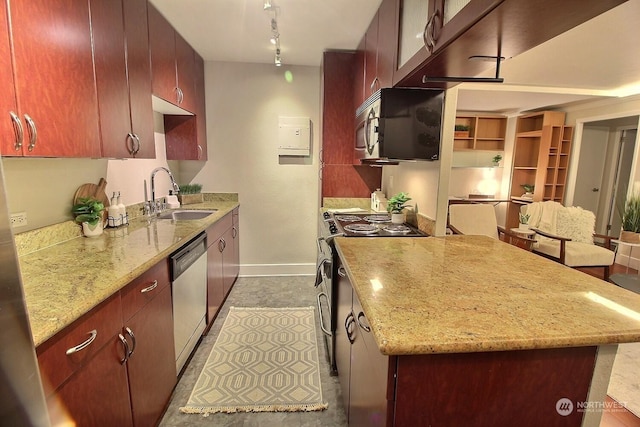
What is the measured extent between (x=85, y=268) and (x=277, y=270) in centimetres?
260

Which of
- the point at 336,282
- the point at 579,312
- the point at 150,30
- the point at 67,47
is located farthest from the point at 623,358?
the point at 150,30

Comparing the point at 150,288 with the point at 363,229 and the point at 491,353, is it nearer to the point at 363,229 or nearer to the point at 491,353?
the point at 363,229

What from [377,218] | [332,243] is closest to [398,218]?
[377,218]

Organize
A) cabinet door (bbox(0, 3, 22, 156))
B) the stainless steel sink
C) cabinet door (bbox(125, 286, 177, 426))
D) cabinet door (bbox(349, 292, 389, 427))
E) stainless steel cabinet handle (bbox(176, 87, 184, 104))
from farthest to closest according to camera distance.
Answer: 1. the stainless steel sink
2. stainless steel cabinet handle (bbox(176, 87, 184, 104))
3. cabinet door (bbox(125, 286, 177, 426))
4. cabinet door (bbox(0, 3, 22, 156))
5. cabinet door (bbox(349, 292, 389, 427))

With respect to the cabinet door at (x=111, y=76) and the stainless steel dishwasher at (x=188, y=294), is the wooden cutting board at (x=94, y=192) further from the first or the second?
the stainless steel dishwasher at (x=188, y=294)

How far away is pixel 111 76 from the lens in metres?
1.64

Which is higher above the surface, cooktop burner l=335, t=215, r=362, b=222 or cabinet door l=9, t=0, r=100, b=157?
cabinet door l=9, t=0, r=100, b=157

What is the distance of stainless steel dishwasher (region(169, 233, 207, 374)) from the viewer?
1796 mm

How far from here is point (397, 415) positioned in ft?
2.74

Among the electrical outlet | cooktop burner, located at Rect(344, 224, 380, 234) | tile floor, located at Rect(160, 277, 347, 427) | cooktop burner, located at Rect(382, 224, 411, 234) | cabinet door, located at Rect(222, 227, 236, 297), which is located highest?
the electrical outlet

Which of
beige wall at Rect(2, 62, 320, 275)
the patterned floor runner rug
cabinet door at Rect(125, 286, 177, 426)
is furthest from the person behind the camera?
beige wall at Rect(2, 62, 320, 275)

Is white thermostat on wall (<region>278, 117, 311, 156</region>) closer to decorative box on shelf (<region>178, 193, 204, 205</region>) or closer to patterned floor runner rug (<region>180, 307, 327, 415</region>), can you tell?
decorative box on shelf (<region>178, 193, 204, 205</region>)

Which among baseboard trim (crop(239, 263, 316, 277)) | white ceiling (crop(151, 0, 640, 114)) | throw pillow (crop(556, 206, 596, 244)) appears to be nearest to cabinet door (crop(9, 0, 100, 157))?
white ceiling (crop(151, 0, 640, 114))

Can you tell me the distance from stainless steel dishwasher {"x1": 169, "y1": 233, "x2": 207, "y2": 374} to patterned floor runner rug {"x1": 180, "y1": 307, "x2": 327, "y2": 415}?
0.70 feet
